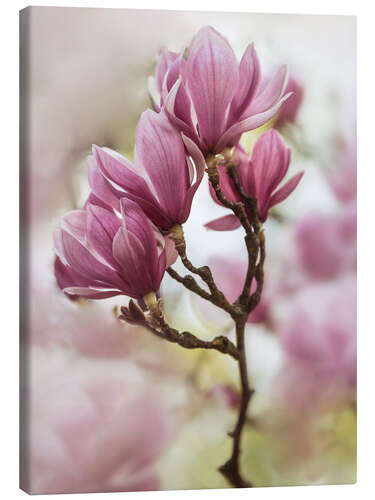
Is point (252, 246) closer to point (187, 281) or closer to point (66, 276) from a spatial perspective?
point (187, 281)

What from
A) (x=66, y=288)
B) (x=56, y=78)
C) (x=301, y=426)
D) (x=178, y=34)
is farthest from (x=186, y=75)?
(x=301, y=426)

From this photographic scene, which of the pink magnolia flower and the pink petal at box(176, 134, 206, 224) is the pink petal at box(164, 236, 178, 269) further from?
the pink magnolia flower

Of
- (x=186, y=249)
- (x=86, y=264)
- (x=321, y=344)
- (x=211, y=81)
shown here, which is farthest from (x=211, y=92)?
(x=321, y=344)

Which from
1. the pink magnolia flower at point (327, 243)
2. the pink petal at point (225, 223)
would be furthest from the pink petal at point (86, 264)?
the pink magnolia flower at point (327, 243)

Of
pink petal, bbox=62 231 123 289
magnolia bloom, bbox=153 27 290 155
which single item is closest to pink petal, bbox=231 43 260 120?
magnolia bloom, bbox=153 27 290 155

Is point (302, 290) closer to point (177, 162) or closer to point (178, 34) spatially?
point (177, 162)

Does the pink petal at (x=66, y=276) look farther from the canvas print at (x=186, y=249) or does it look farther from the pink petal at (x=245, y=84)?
the pink petal at (x=245, y=84)
